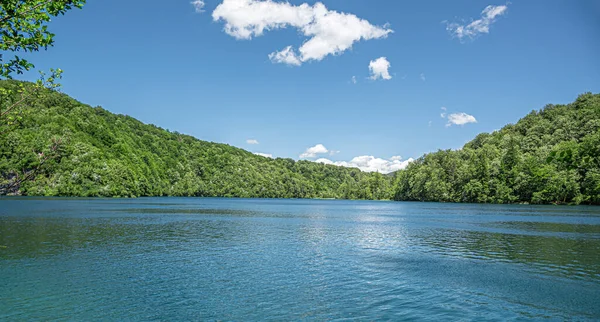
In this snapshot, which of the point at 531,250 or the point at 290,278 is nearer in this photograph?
the point at 290,278

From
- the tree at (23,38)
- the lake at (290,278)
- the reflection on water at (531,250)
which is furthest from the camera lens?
the reflection on water at (531,250)

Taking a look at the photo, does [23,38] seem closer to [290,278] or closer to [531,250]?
[290,278]

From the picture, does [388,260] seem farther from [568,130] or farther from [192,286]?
[568,130]

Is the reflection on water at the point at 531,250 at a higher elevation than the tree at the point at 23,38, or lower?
lower

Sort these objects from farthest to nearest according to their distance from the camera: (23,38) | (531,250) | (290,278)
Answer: (531,250)
(290,278)
(23,38)

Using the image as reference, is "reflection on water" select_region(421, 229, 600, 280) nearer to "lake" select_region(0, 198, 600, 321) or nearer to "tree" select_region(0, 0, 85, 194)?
"lake" select_region(0, 198, 600, 321)

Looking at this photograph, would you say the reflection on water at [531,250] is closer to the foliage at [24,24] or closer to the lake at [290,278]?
the lake at [290,278]

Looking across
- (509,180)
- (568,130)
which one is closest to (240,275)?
(509,180)

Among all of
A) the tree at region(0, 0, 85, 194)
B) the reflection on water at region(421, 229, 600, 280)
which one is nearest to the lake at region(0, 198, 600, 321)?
the reflection on water at region(421, 229, 600, 280)

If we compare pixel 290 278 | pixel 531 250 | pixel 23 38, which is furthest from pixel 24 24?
pixel 531 250

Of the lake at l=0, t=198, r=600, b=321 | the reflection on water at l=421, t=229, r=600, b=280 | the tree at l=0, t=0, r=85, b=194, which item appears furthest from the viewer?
the reflection on water at l=421, t=229, r=600, b=280

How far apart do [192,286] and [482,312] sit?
55.0 ft

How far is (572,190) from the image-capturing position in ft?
461

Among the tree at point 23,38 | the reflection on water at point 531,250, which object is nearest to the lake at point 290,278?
the reflection on water at point 531,250
